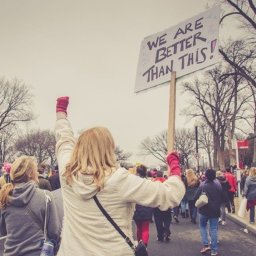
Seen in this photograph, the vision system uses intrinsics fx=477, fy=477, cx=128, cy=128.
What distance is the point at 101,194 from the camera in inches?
102

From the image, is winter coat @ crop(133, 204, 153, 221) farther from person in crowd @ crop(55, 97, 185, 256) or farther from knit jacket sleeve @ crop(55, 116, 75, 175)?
person in crowd @ crop(55, 97, 185, 256)

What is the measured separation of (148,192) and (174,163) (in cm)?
27

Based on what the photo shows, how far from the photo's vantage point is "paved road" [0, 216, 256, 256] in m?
9.85

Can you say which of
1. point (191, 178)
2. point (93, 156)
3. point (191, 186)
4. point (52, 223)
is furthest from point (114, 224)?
point (191, 186)

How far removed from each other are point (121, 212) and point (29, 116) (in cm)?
5088

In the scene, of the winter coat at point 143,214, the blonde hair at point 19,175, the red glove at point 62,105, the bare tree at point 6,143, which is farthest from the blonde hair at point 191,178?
the bare tree at point 6,143

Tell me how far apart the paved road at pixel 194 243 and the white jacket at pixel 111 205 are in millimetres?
7302

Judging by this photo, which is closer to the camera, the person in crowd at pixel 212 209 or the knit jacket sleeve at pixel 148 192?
the knit jacket sleeve at pixel 148 192

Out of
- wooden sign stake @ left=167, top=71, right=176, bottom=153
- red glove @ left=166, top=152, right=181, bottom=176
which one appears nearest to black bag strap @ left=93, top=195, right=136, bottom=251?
red glove @ left=166, top=152, right=181, bottom=176

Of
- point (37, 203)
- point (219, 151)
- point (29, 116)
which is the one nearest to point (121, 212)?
point (37, 203)

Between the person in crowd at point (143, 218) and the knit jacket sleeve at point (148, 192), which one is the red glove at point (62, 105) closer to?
the knit jacket sleeve at point (148, 192)

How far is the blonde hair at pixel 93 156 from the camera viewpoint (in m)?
2.64

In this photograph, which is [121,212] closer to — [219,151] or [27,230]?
[27,230]

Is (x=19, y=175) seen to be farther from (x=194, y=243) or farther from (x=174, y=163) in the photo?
(x=194, y=243)
